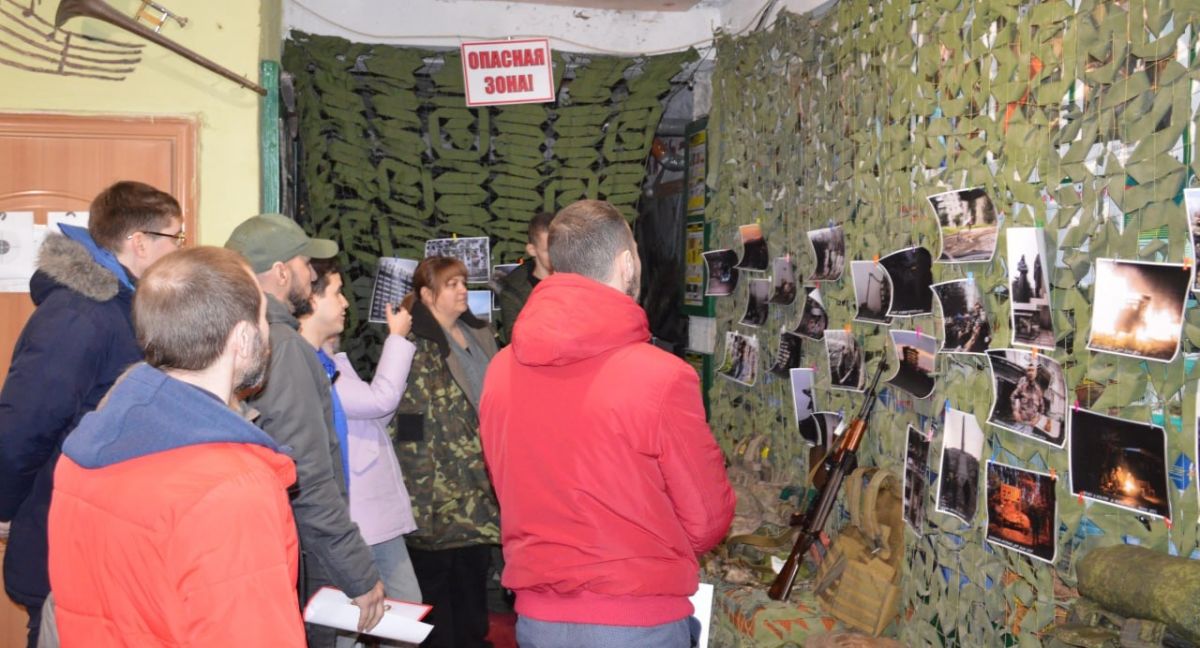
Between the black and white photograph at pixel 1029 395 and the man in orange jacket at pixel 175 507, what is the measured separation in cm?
188

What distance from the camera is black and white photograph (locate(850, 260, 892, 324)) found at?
11.1 feet

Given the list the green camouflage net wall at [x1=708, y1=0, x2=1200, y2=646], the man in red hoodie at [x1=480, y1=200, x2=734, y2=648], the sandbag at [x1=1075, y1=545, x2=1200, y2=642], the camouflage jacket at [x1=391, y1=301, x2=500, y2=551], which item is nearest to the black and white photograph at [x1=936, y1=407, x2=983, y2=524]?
the green camouflage net wall at [x1=708, y1=0, x2=1200, y2=646]

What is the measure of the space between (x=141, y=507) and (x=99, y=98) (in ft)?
9.24

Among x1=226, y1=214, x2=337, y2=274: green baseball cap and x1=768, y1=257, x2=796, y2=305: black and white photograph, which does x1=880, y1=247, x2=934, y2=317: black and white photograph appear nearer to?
x1=768, y1=257, x2=796, y2=305: black and white photograph

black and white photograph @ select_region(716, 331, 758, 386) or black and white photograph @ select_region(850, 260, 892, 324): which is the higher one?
black and white photograph @ select_region(850, 260, 892, 324)

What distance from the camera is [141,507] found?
136 cm

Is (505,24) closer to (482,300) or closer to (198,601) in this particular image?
(482,300)

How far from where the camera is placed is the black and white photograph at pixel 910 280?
311cm

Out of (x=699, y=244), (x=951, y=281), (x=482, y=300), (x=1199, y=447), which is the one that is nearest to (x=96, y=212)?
(x=951, y=281)

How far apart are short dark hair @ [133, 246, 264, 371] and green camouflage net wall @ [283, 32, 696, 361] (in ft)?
12.4

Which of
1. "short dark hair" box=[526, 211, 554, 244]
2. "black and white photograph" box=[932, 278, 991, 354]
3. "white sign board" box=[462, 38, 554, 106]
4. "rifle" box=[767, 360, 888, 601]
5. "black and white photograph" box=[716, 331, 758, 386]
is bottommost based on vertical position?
"rifle" box=[767, 360, 888, 601]

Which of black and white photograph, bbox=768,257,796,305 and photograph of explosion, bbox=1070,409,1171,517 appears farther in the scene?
black and white photograph, bbox=768,257,796,305

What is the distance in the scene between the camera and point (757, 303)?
457cm

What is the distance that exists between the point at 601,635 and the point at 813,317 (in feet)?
7.25
